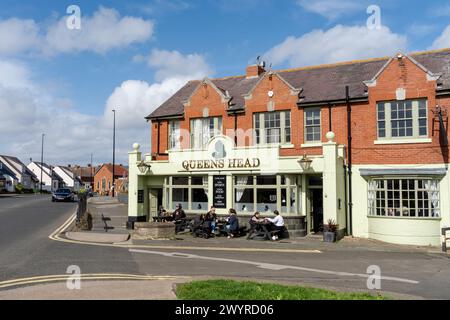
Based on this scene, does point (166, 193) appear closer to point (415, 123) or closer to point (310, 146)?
point (310, 146)

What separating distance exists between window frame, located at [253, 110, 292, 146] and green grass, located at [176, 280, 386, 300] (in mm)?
13015

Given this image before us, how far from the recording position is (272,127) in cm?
2111

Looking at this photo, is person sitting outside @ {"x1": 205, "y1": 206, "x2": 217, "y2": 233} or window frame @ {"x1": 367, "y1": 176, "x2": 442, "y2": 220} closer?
window frame @ {"x1": 367, "y1": 176, "x2": 442, "y2": 220}

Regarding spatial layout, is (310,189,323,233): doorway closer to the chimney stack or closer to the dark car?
the chimney stack

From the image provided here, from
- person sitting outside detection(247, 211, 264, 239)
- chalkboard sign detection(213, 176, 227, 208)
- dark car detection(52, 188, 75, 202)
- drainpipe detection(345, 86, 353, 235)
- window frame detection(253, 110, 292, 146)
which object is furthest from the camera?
dark car detection(52, 188, 75, 202)

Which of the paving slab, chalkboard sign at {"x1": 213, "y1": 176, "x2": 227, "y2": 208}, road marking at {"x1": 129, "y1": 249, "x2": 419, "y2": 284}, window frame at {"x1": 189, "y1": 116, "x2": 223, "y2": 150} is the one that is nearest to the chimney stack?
window frame at {"x1": 189, "y1": 116, "x2": 223, "y2": 150}

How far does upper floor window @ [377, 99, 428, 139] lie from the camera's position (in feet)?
58.4

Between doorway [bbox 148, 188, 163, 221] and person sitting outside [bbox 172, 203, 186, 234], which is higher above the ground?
doorway [bbox 148, 188, 163, 221]

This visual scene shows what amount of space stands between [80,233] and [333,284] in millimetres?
12548

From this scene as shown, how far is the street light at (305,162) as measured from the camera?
1804 centimetres

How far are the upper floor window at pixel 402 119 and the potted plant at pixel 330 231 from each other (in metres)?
4.55

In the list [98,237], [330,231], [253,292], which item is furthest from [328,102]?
[253,292]
